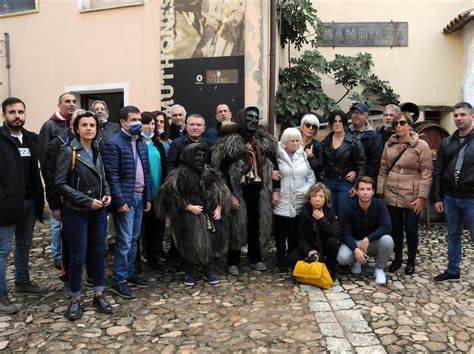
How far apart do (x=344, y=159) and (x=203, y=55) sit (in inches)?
141

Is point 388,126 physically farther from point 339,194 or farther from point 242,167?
point 242,167

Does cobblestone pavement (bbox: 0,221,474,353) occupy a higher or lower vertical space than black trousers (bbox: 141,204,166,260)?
lower

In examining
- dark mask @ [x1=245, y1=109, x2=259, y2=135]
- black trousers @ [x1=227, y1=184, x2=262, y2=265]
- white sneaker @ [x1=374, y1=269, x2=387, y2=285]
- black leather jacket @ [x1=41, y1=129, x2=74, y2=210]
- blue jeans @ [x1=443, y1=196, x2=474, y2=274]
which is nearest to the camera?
black leather jacket @ [x1=41, y1=129, x2=74, y2=210]

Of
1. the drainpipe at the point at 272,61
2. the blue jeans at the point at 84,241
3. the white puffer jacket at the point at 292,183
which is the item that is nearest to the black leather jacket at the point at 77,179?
the blue jeans at the point at 84,241

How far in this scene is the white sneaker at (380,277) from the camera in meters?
4.55

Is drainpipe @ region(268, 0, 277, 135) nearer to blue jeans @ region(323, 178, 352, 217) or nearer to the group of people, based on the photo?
the group of people

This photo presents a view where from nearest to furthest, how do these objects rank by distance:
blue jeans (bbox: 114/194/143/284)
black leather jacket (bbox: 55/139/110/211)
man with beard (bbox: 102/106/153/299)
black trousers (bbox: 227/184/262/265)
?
1. black leather jacket (bbox: 55/139/110/211)
2. man with beard (bbox: 102/106/153/299)
3. blue jeans (bbox: 114/194/143/284)
4. black trousers (bbox: 227/184/262/265)

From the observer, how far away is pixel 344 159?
193 inches

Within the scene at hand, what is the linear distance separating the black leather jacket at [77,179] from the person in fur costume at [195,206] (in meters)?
0.83

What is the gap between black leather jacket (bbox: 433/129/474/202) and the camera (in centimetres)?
434

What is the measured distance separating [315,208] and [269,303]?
1.16m

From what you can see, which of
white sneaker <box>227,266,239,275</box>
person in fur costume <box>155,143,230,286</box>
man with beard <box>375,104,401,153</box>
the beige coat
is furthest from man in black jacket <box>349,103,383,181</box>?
white sneaker <box>227,266,239,275</box>

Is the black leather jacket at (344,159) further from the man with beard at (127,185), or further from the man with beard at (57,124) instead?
the man with beard at (57,124)

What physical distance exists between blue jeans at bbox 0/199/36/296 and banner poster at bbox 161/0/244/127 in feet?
12.5
